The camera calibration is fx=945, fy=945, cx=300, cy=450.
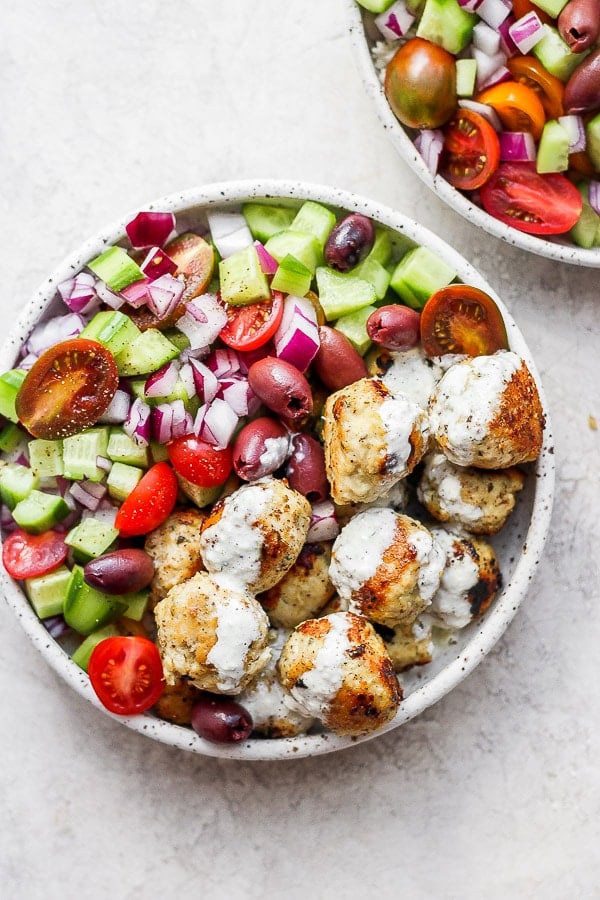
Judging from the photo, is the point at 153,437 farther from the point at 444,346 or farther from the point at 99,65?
the point at 99,65

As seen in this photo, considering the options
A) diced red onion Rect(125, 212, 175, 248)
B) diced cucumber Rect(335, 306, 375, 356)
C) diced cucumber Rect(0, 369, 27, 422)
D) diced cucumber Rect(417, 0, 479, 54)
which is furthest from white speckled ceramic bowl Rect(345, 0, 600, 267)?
diced cucumber Rect(0, 369, 27, 422)

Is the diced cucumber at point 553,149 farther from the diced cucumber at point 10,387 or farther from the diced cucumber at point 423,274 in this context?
the diced cucumber at point 10,387

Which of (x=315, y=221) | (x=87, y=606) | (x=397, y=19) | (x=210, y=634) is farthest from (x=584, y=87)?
(x=87, y=606)

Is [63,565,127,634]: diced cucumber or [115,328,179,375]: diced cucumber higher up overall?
[115,328,179,375]: diced cucumber

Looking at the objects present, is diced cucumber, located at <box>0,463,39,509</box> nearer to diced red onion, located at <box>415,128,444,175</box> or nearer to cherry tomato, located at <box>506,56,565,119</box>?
diced red onion, located at <box>415,128,444,175</box>

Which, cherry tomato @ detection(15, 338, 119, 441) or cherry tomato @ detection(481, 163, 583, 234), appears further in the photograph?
cherry tomato @ detection(481, 163, 583, 234)

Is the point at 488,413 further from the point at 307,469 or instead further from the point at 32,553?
the point at 32,553
